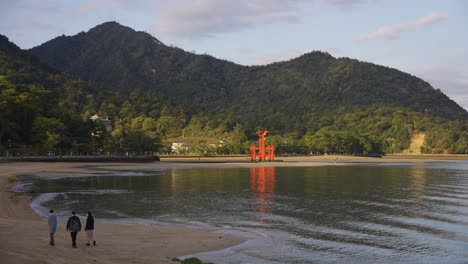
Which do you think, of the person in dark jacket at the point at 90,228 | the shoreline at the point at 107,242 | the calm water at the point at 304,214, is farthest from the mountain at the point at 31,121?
the person in dark jacket at the point at 90,228

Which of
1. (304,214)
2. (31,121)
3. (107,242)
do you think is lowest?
(304,214)

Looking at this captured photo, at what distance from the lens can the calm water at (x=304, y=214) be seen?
22453 mm

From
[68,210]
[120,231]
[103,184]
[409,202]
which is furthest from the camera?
[103,184]

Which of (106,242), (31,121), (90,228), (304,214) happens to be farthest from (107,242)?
(31,121)

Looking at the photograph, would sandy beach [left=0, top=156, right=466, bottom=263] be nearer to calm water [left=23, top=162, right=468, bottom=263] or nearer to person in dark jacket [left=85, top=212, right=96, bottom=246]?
person in dark jacket [left=85, top=212, right=96, bottom=246]

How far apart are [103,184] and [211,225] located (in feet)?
95.6

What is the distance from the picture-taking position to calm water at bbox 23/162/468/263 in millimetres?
22453

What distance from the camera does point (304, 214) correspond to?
Result: 113ft

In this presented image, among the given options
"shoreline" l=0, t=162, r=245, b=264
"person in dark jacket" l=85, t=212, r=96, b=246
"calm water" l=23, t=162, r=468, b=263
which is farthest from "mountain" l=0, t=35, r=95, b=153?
"person in dark jacket" l=85, t=212, r=96, b=246

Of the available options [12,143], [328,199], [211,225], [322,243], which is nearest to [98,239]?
[211,225]

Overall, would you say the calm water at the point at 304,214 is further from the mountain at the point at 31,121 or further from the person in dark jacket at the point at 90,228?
the mountain at the point at 31,121

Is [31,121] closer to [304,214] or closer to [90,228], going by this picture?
[304,214]

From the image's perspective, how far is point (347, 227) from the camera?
29422 millimetres

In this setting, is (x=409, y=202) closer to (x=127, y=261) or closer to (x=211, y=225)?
(x=211, y=225)
